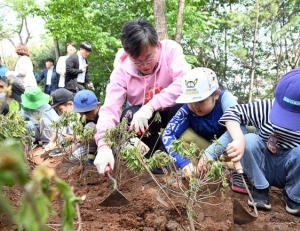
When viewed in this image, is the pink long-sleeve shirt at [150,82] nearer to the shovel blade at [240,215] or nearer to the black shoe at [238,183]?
the black shoe at [238,183]

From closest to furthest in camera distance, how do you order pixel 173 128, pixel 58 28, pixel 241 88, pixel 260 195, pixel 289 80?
pixel 289 80 → pixel 260 195 → pixel 173 128 → pixel 58 28 → pixel 241 88

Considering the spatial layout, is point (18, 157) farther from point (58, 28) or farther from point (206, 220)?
point (58, 28)

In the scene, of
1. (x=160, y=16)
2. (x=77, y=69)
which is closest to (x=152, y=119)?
(x=160, y=16)

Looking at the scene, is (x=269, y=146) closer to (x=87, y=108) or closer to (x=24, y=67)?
(x=87, y=108)

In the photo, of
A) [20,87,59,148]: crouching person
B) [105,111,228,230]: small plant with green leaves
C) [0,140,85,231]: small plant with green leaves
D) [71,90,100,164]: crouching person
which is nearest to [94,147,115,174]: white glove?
[105,111,228,230]: small plant with green leaves

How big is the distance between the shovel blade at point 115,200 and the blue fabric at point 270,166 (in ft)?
2.61

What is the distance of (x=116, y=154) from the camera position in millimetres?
2719

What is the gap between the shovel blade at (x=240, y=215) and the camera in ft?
6.47

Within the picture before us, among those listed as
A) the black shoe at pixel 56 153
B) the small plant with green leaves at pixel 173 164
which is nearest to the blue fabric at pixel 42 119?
the black shoe at pixel 56 153

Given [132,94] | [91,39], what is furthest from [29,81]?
[132,94]

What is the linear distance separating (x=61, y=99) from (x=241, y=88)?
11894mm

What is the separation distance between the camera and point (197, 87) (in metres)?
2.37

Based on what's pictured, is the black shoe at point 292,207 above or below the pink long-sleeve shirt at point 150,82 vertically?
below

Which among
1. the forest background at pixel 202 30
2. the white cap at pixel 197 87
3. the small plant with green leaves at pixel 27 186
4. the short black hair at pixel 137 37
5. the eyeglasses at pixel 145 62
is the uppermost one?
the small plant with green leaves at pixel 27 186
